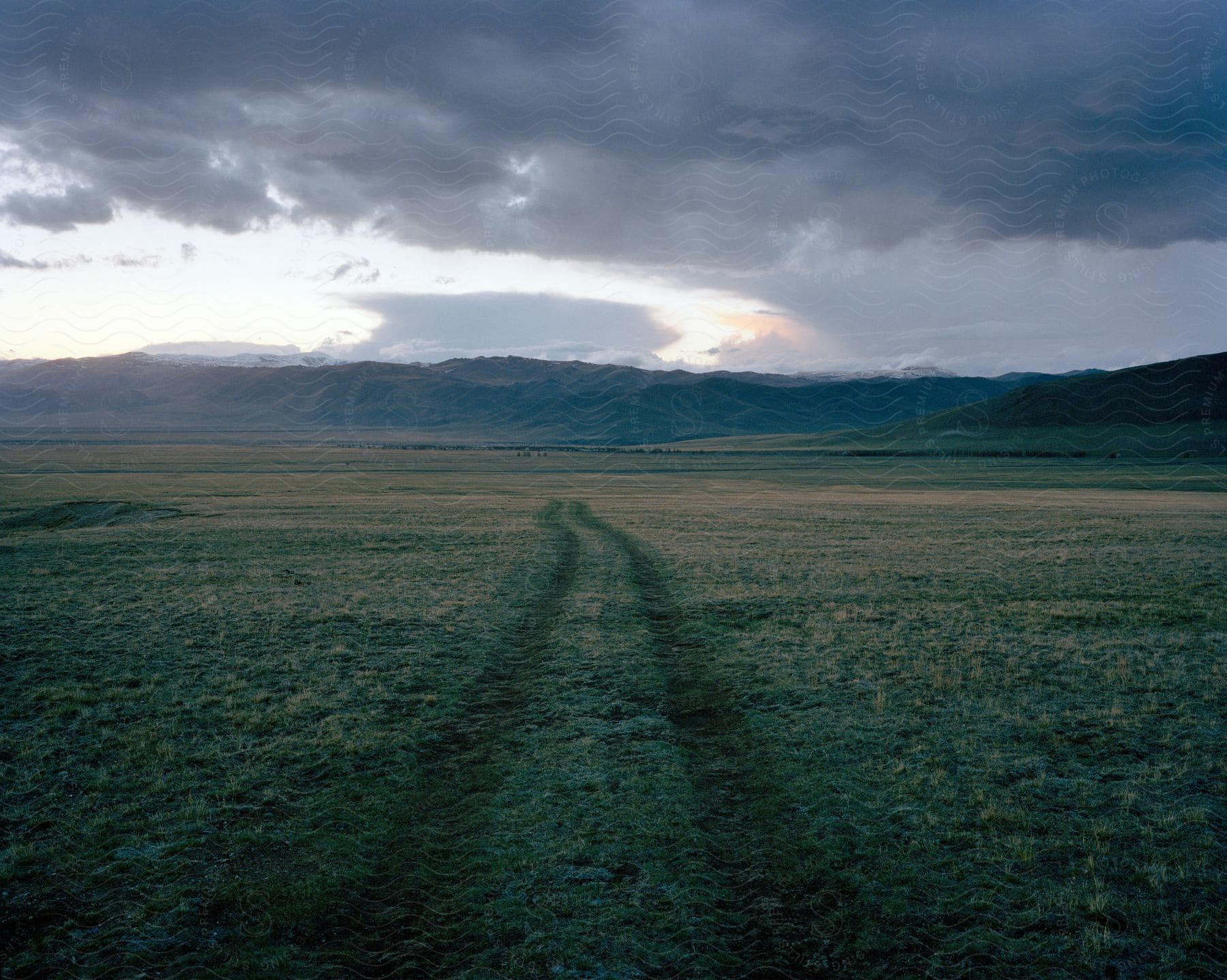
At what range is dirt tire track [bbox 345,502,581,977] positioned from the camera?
6.32 meters

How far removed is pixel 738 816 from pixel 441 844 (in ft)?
12.0

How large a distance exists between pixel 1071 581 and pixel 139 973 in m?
25.1

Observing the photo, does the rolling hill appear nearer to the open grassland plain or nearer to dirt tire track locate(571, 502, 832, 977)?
the open grassland plain

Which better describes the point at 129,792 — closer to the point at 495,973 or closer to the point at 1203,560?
the point at 495,973

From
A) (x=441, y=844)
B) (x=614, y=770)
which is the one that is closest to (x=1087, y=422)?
(x=614, y=770)

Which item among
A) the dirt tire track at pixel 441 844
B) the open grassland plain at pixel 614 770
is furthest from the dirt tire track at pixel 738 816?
the dirt tire track at pixel 441 844

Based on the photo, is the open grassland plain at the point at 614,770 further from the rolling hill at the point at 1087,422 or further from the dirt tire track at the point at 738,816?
the rolling hill at the point at 1087,422

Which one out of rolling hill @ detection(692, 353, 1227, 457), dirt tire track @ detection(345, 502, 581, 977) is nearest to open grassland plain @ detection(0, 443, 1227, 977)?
dirt tire track @ detection(345, 502, 581, 977)

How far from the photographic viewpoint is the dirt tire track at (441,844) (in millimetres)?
6316

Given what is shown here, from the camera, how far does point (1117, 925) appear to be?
652cm

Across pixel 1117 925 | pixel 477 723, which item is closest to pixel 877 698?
pixel 1117 925

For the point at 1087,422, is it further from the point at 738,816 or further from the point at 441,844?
the point at 441,844

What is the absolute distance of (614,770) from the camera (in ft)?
32.1

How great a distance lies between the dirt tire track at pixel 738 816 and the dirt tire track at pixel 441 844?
2748 mm
